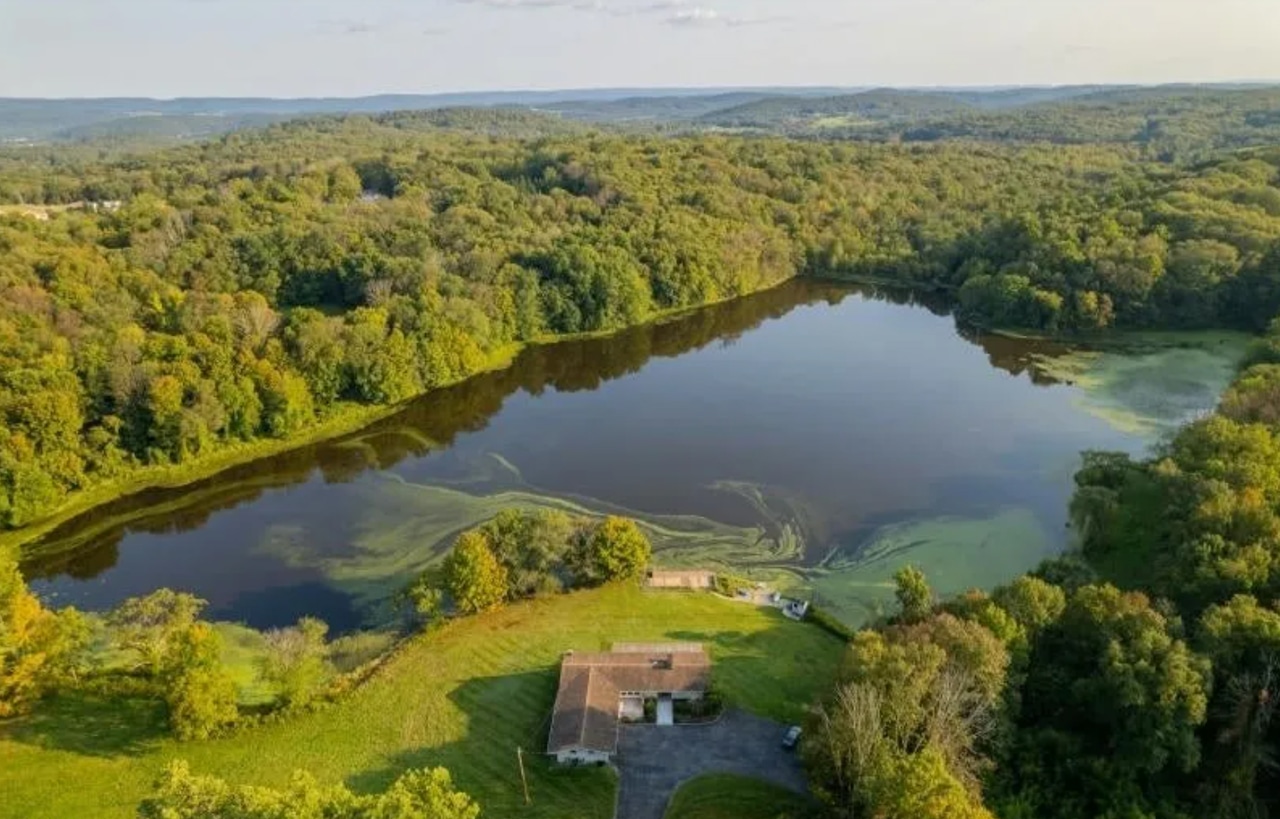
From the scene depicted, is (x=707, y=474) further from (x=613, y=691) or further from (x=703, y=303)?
(x=703, y=303)

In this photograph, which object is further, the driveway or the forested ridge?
the driveway

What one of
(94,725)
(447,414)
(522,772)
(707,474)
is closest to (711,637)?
(522,772)

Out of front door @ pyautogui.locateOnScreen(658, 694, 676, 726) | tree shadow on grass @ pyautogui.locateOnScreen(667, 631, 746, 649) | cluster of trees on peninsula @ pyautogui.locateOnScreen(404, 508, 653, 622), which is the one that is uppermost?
cluster of trees on peninsula @ pyautogui.locateOnScreen(404, 508, 653, 622)

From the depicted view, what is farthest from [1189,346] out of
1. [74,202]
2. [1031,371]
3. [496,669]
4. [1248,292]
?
[74,202]

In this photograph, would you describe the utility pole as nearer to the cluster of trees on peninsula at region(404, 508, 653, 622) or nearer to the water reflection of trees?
the cluster of trees on peninsula at region(404, 508, 653, 622)

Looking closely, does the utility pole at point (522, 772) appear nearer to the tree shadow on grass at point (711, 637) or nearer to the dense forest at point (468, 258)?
the tree shadow on grass at point (711, 637)

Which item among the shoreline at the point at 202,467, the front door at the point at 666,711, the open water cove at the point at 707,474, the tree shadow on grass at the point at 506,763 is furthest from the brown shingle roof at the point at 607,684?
the shoreline at the point at 202,467

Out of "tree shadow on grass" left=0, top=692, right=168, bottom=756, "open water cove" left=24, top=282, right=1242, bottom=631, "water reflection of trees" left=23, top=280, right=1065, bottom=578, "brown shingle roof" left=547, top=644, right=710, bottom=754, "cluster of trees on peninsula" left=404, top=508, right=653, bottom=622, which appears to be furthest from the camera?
"water reflection of trees" left=23, top=280, right=1065, bottom=578

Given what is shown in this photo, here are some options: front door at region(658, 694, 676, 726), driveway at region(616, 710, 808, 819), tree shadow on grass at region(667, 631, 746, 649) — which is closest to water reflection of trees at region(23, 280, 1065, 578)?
tree shadow on grass at region(667, 631, 746, 649)
